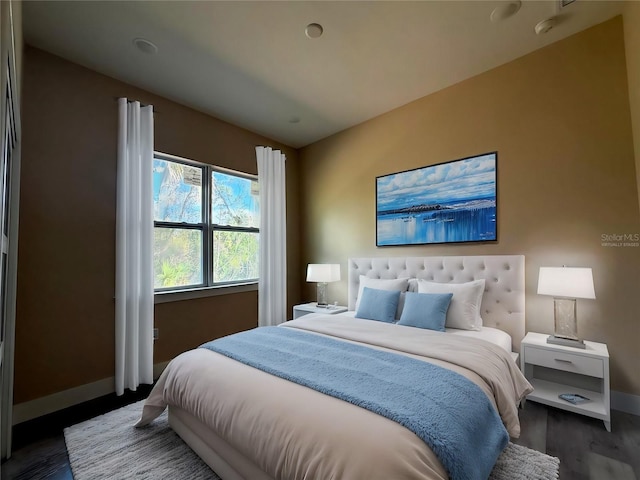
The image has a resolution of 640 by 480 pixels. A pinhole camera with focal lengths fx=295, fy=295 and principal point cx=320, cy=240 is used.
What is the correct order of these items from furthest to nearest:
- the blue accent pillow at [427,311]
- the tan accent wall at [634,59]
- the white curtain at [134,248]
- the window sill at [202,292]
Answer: the window sill at [202,292], the white curtain at [134,248], the blue accent pillow at [427,311], the tan accent wall at [634,59]

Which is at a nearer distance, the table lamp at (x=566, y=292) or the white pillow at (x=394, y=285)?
the table lamp at (x=566, y=292)

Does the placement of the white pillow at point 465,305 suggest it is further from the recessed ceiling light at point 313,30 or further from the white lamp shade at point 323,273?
the recessed ceiling light at point 313,30

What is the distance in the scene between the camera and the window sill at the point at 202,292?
3078 mm

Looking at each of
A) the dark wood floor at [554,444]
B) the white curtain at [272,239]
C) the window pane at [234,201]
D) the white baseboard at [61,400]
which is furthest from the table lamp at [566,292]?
the white baseboard at [61,400]

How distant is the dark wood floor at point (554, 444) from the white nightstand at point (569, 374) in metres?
0.11

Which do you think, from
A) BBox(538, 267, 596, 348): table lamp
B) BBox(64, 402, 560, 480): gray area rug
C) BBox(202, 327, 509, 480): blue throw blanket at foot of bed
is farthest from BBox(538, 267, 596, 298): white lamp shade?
BBox(202, 327, 509, 480): blue throw blanket at foot of bed

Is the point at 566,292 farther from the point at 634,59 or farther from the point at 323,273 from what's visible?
the point at 323,273

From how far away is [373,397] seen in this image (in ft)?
4.24

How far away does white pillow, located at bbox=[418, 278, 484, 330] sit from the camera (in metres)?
2.53

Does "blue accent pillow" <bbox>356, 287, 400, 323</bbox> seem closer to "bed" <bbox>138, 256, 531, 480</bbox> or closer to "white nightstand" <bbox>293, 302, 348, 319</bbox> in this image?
"bed" <bbox>138, 256, 531, 480</bbox>

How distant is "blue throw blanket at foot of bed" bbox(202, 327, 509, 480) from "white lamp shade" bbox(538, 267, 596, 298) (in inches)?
50.7

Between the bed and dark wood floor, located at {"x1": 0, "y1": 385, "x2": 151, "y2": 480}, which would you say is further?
dark wood floor, located at {"x1": 0, "y1": 385, "x2": 151, "y2": 480}

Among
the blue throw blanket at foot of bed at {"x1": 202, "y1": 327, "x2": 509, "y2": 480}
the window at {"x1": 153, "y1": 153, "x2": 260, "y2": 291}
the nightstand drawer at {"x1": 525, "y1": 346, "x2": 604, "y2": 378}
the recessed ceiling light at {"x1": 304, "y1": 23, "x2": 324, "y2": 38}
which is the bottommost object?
the nightstand drawer at {"x1": 525, "y1": 346, "x2": 604, "y2": 378}

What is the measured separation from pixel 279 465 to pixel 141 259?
2.43 m
